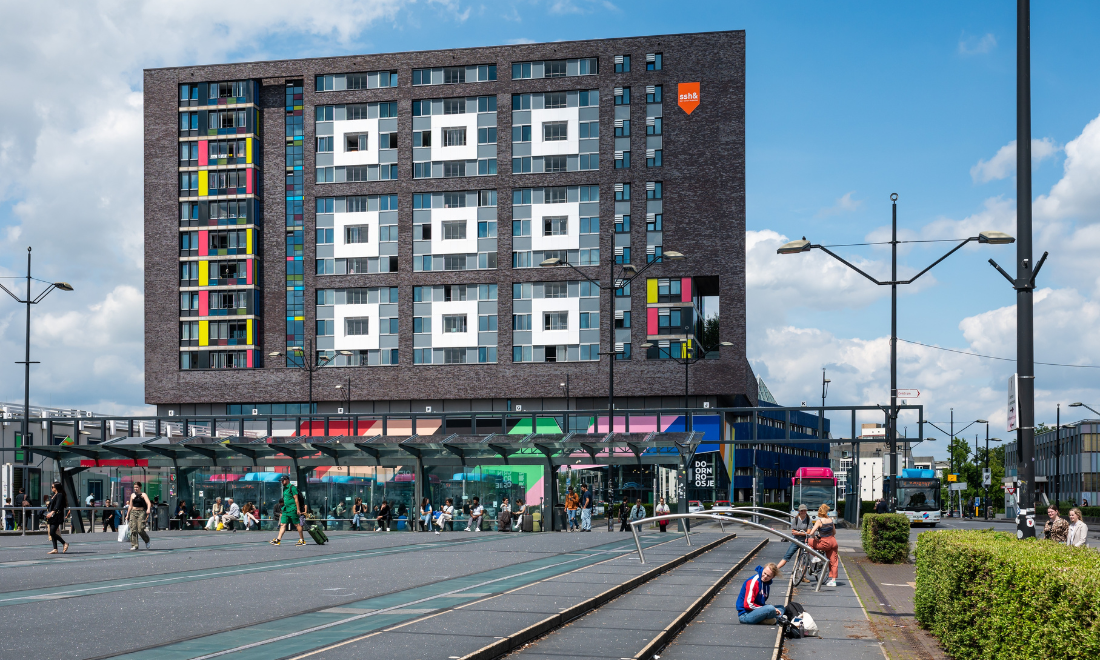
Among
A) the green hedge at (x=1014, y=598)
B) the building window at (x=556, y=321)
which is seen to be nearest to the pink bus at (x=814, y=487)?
the building window at (x=556, y=321)

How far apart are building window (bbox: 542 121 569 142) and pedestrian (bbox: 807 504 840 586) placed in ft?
175

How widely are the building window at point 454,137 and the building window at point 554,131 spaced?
17.7 feet

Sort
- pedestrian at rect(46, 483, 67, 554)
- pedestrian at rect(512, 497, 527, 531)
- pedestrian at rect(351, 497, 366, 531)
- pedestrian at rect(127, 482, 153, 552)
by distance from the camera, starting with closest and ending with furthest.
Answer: pedestrian at rect(46, 483, 67, 554) < pedestrian at rect(127, 482, 153, 552) < pedestrian at rect(512, 497, 527, 531) < pedestrian at rect(351, 497, 366, 531)

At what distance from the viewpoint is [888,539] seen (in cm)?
2616

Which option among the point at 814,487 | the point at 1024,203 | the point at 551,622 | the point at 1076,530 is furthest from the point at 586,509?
the point at 1024,203

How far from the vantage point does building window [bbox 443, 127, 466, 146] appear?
71.9 meters

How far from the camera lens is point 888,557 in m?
26.2

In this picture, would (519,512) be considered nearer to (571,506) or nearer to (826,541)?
(571,506)

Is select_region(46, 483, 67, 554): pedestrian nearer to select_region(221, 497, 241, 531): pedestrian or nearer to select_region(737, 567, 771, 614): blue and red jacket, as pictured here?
select_region(221, 497, 241, 531): pedestrian

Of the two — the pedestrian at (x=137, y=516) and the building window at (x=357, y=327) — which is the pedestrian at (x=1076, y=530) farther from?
the building window at (x=357, y=327)

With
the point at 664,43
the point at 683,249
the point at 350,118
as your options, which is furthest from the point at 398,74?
the point at 683,249

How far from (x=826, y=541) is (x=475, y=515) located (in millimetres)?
21786

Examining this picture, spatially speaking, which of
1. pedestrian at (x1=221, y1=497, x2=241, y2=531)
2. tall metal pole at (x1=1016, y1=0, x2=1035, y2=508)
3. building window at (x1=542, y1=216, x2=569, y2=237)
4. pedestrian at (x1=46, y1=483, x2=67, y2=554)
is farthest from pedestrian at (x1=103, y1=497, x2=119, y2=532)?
tall metal pole at (x1=1016, y1=0, x2=1035, y2=508)

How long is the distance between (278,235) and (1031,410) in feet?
218
